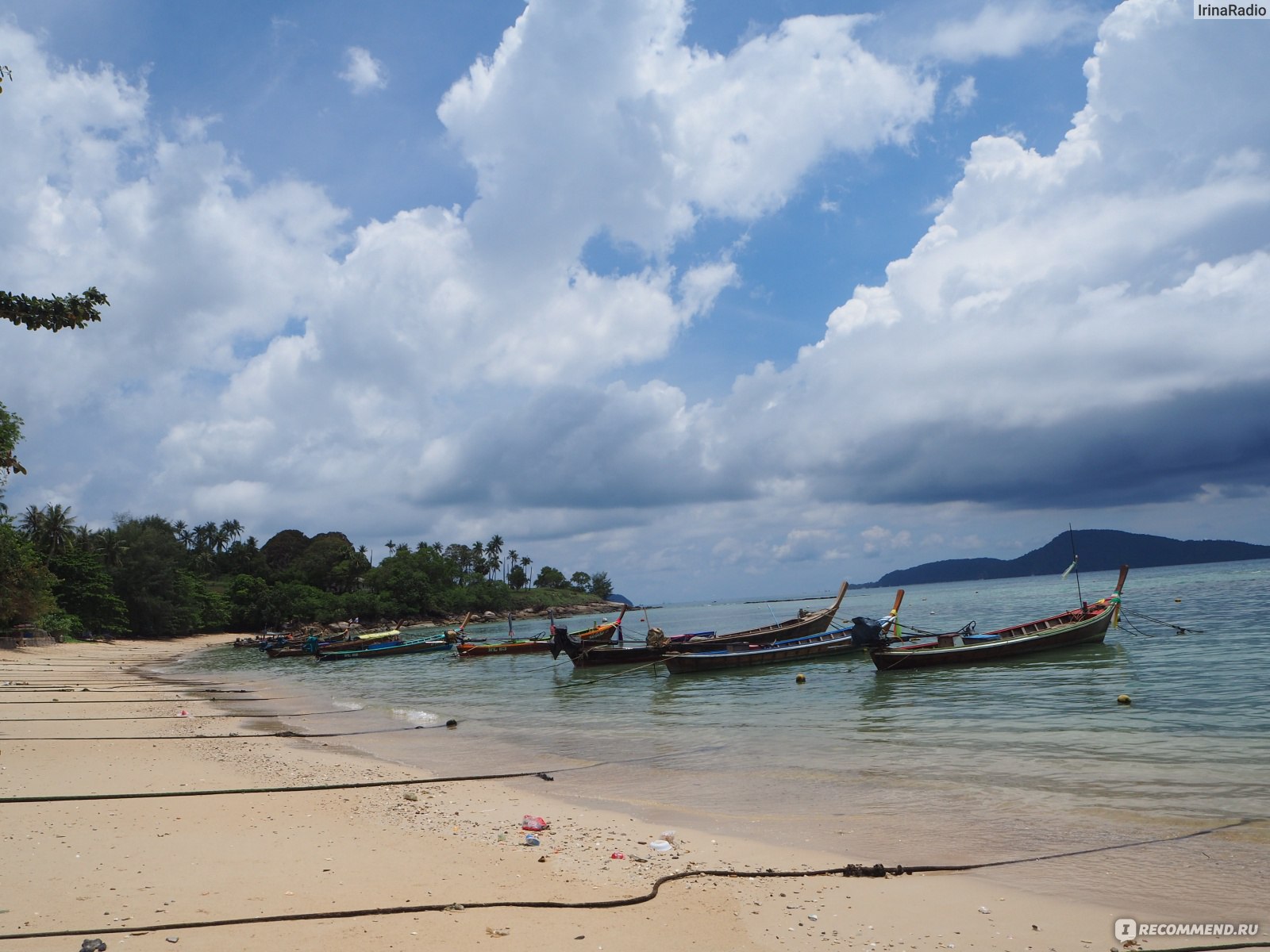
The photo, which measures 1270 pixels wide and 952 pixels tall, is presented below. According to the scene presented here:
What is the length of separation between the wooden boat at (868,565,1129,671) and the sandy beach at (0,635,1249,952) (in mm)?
18911

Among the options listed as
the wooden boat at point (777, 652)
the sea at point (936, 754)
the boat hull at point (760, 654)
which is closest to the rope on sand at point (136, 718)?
the sea at point (936, 754)

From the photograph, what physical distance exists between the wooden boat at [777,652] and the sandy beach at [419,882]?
66.7 feet

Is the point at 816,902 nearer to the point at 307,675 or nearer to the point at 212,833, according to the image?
the point at 212,833

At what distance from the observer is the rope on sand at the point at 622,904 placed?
16.5ft

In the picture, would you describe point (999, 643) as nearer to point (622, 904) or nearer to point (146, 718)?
point (622, 904)

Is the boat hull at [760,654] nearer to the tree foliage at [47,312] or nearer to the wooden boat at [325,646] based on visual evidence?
the tree foliage at [47,312]

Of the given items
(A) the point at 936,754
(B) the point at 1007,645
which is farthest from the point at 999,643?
(A) the point at 936,754

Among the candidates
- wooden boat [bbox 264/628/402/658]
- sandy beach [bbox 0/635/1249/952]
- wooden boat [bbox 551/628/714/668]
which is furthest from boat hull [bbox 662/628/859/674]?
wooden boat [bbox 264/628/402/658]

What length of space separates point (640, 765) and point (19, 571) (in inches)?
1824

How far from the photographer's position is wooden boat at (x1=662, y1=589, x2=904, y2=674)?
29578 mm

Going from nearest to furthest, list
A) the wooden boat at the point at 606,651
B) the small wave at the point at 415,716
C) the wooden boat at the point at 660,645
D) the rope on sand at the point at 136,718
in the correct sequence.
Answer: the rope on sand at the point at 136,718 → the small wave at the point at 415,716 → the wooden boat at the point at 660,645 → the wooden boat at the point at 606,651

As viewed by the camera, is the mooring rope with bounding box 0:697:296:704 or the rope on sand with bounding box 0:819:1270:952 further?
the mooring rope with bounding box 0:697:296:704

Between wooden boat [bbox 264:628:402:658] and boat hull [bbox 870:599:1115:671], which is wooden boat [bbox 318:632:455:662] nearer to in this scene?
wooden boat [bbox 264:628:402:658]

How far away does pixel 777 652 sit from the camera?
106ft
